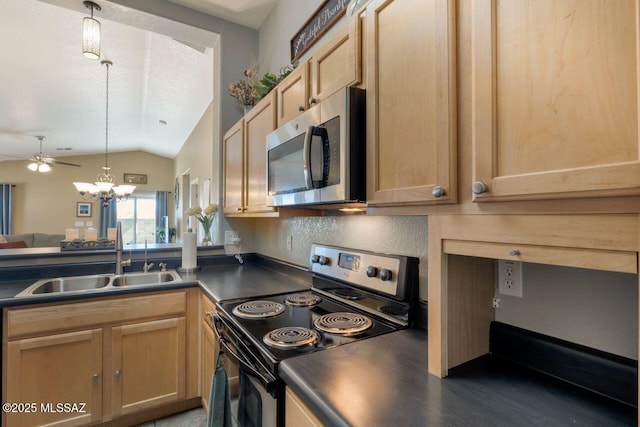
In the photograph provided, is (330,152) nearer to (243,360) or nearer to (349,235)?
(349,235)

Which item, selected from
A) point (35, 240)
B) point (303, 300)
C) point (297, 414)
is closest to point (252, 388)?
point (297, 414)

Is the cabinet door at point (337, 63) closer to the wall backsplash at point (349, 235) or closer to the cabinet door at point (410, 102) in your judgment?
the cabinet door at point (410, 102)

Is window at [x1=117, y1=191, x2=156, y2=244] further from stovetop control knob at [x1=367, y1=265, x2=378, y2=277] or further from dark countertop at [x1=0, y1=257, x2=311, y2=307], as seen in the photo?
stovetop control knob at [x1=367, y1=265, x2=378, y2=277]

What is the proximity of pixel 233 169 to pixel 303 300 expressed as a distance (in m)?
1.30

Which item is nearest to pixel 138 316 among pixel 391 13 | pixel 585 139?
pixel 391 13

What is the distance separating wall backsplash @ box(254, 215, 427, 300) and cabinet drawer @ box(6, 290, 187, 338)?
0.78 meters

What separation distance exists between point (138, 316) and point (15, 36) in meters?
2.83

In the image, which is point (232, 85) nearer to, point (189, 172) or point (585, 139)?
point (585, 139)

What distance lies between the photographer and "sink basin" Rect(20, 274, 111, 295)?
2061mm

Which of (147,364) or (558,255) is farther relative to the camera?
(147,364)

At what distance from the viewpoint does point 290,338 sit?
1128 millimetres

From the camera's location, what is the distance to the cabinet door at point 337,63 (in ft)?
3.77

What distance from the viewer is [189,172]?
6.22m

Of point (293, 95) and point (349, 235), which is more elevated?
point (293, 95)
